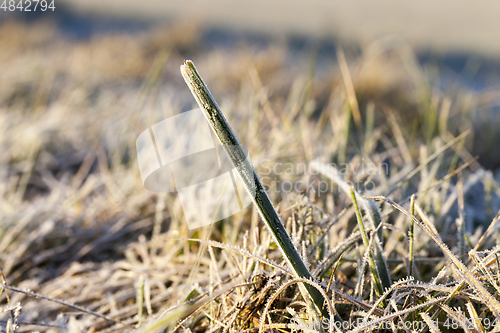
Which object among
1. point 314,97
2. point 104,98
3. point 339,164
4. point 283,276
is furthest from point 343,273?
point 104,98

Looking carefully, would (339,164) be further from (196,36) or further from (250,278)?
(196,36)

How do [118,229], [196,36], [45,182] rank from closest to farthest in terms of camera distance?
[118,229]
[45,182]
[196,36]

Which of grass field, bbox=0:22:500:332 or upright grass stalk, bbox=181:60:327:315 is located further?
grass field, bbox=0:22:500:332

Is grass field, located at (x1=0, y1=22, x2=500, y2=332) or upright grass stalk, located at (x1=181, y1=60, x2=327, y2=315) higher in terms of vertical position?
upright grass stalk, located at (x1=181, y1=60, x2=327, y2=315)

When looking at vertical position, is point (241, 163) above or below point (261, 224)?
above

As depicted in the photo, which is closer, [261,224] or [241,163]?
[241,163]
